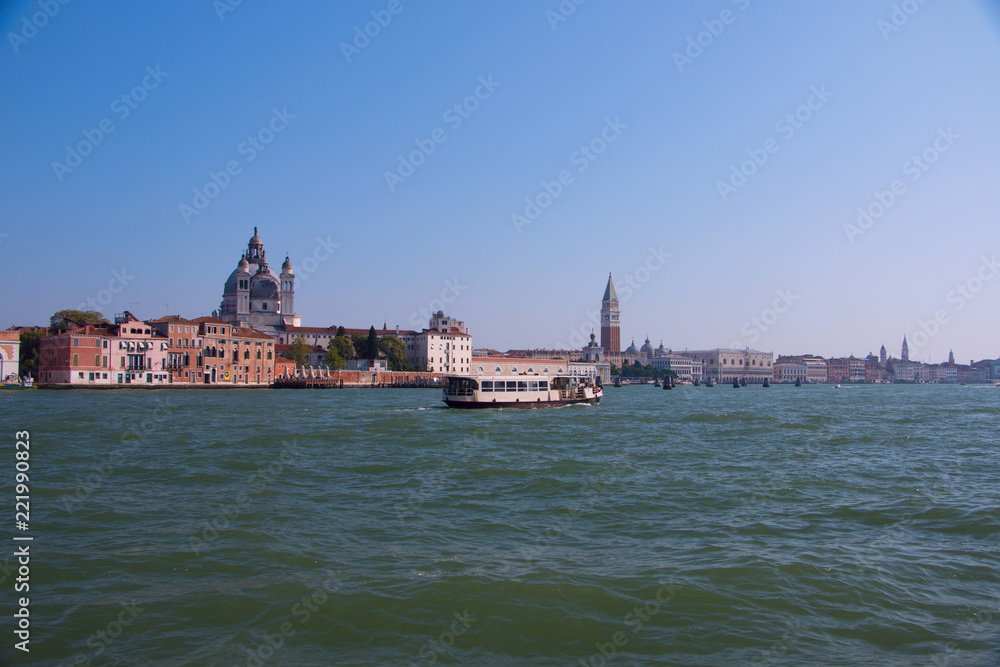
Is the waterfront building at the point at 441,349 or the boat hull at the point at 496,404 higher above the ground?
the waterfront building at the point at 441,349

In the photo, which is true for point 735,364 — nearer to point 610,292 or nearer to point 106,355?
point 610,292

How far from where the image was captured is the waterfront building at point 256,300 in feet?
275

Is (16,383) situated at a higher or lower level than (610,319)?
lower

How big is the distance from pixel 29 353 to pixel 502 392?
140ft

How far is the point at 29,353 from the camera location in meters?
55.8

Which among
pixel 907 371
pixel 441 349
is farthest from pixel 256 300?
pixel 907 371

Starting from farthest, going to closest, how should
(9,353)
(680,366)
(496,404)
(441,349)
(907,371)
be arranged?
1. (907,371)
2. (680,366)
3. (441,349)
4. (9,353)
5. (496,404)

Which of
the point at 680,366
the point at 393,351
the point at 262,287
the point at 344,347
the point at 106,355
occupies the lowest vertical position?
the point at 680,366

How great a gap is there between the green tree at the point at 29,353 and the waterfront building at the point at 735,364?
122m

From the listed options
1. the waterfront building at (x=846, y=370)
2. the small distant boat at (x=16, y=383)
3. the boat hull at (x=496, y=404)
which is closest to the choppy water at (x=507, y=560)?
the boat hull at (x=496, y=404)

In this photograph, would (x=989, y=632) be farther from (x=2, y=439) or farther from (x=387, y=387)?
(x=387, y=387)

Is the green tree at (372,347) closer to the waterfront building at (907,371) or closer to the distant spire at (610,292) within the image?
the distant spire at (610,292)

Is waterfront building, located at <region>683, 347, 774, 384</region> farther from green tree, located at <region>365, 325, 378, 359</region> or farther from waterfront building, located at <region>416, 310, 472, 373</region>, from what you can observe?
green tree, located at <region>365, 325, 378, 359</region>

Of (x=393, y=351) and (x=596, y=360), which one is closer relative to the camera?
(x=393, y=351)
